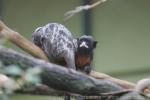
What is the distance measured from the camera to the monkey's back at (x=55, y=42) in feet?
14.2

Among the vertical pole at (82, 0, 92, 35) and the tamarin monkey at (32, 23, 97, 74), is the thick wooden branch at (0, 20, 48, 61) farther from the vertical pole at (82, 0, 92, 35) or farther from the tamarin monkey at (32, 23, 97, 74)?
the vertical pole at (82, 0, 92, 35)

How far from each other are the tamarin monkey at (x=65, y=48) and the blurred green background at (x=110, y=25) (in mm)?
2589

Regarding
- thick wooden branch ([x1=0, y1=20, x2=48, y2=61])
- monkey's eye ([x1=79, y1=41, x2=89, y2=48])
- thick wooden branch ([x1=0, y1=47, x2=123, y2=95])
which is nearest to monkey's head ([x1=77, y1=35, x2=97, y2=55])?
monkey's eye ([x1=79, y1=41, x2=89, y2=48])

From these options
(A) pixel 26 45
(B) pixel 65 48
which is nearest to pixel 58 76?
(A) pixel 26 45

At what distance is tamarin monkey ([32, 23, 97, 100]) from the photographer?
14.1 feet

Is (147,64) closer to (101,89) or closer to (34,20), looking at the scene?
(34,20)

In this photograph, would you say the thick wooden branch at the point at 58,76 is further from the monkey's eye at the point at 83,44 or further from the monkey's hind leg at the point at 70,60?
the monkey's eye at the point at 83,44

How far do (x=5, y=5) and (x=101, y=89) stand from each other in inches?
169

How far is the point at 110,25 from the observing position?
7289 mm

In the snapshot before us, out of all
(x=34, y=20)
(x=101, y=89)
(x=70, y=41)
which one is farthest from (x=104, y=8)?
(x=101, y=89)

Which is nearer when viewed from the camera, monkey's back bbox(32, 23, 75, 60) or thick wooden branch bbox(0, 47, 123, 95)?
thick wooden branch bbox(0, 47, 123, 95)

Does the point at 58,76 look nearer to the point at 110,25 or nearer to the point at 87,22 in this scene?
the point at 87,22

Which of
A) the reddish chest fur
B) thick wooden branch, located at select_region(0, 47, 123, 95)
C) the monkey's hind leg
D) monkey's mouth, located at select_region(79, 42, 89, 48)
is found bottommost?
thick wooden branch, located at select_region(0, 47, 123, 95)

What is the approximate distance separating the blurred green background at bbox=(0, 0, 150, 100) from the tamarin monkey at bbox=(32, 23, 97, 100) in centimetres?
259
